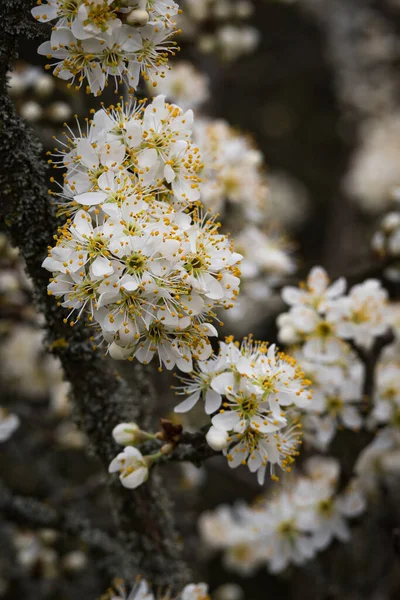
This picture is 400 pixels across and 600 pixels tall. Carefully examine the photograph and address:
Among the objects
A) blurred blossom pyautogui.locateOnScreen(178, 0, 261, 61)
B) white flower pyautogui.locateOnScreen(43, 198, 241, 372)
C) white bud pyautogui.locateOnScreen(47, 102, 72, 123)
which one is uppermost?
blurred blossom pyautogui.locateOnScreen(178, 0, 261, 61)

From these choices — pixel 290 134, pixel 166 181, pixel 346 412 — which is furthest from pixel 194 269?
pixel 290 134

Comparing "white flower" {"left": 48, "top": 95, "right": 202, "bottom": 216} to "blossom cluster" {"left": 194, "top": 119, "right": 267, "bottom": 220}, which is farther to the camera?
"blossom cluster" {"left": 194, "top": 119, "right": 267, "bottom": 220}

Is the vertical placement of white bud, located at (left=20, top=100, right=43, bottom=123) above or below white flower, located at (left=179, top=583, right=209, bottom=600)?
above

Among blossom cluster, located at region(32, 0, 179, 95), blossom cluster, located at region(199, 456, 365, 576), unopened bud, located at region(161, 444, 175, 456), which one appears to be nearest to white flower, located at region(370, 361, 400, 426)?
blossom cluster, located at region(199, 456, 365, 576)

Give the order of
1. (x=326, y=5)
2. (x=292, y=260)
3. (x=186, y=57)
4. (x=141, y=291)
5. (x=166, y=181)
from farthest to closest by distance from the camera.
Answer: (x=326, y=5), (x=186, y=57), (x=292, y=260), (x=166, y=181), (x=141, y=291)

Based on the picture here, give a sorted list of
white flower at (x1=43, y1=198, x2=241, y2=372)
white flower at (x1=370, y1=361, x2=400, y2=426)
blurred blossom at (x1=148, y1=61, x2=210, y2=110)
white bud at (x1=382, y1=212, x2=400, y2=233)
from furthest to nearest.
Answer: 1. blurred blossom at (x1=148, y1=61, x2=210, y2=110)
2. white bud at (x1=382, y1=212, x2=400, y2=233)
3. white flower at (x1=370, y1=361, x2=400, y2=426)
4. white flower at (x1=43, y1=198, x2=241, y2=372)

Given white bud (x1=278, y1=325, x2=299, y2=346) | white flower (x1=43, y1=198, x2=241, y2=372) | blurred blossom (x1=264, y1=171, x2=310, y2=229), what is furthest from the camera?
blurred blossom (x1=264, y1=171, x2=310, y2=229)

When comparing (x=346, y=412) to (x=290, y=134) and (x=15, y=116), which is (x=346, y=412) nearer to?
(x=15, y=116)

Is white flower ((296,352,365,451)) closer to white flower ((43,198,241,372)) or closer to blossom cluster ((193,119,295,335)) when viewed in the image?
blossom cluster ((193,119,295,335))
